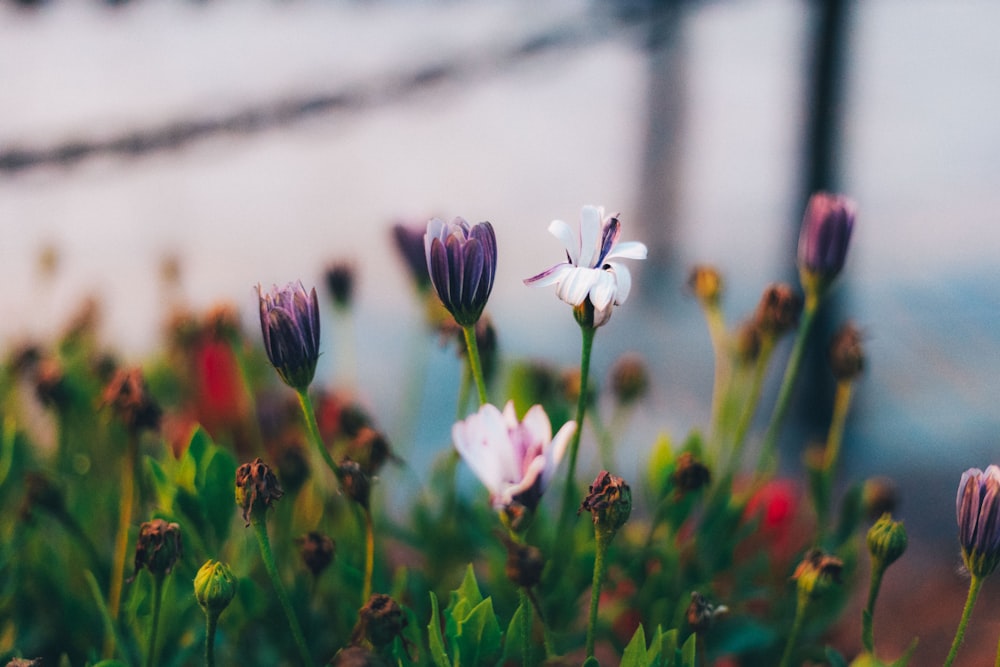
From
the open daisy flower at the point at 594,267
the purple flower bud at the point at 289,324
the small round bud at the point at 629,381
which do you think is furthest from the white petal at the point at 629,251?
the small round bud at the point at 629,381

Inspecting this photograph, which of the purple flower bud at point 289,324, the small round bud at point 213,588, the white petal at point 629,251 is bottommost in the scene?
the small round bud at point 213,588

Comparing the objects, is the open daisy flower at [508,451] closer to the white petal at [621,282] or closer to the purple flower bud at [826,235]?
the white petal at [621,282]

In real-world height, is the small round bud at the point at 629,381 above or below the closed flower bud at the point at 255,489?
below

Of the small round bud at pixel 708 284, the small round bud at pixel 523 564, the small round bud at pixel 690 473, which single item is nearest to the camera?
the small round bud at pixel 523 564

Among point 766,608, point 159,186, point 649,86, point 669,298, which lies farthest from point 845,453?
point 159,186

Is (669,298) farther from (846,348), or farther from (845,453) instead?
(846,348)

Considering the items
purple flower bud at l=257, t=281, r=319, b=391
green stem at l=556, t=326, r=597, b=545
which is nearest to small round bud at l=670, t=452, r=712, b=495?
green stem at l=556, t=326, r=597, b=545

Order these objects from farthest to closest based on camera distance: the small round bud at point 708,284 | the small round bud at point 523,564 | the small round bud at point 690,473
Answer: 1. the small round bud at point 708,284
2. the small round bud at point 690,473
3. the small round bud at point 523,564

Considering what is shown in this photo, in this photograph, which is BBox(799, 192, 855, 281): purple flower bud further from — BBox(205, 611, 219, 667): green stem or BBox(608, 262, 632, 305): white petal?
BBox(205, 611, 219, 667): green stem
